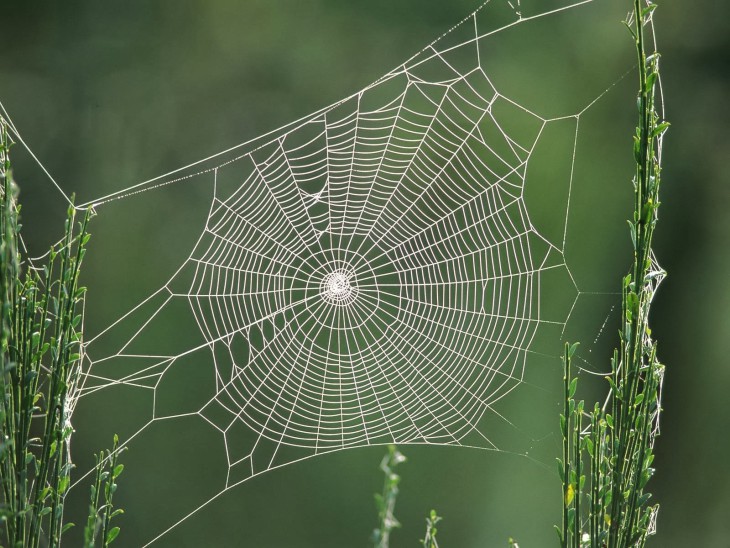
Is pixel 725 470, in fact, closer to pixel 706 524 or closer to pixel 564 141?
pixel 706 524

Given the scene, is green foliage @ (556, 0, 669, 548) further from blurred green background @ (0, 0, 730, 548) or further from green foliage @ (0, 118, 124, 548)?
blurred green background @ (0, 0, 730, 548)

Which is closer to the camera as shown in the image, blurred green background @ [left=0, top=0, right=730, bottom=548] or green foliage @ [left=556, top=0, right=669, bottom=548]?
green foliage @ [left=556, top=0, right=669, bottom=548]

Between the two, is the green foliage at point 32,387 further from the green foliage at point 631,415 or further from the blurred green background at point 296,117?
the blurred green background at point 296,117

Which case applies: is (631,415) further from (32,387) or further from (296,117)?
(296,117)

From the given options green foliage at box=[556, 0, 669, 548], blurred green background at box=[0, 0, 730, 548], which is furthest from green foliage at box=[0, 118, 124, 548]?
blurred green background at box=[0, 0, 730, 548]

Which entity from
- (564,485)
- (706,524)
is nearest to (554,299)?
(706,524)

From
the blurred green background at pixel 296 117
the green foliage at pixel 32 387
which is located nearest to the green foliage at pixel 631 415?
the green foliage at pixel 32 387
